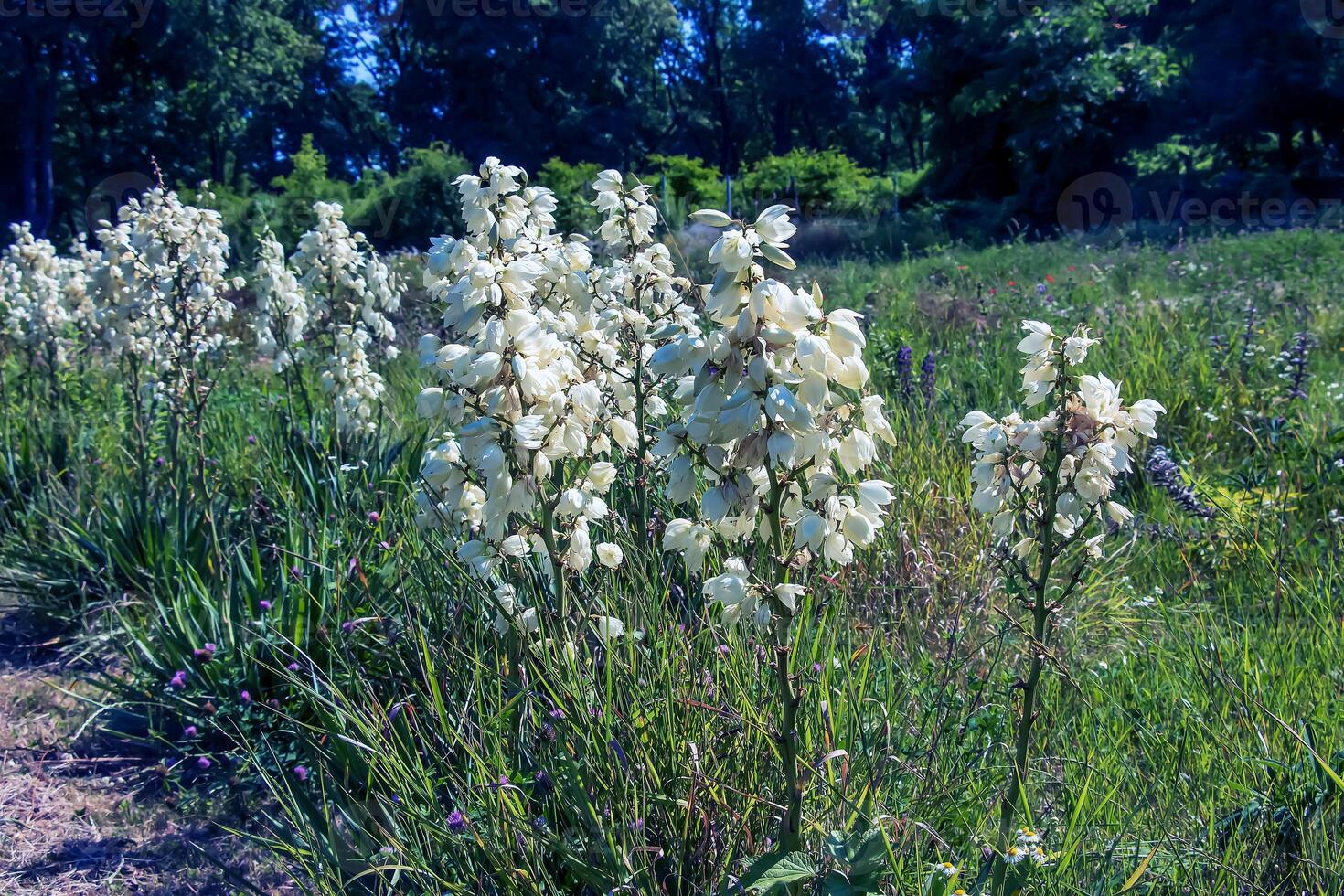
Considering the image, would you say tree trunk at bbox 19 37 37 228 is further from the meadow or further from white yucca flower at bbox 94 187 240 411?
white yucca flower at bbox 94 187 240 411

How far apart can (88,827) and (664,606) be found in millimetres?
1876

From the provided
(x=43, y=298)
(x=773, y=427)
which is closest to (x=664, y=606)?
(x=773, y=427)

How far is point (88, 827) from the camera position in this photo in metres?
2.84

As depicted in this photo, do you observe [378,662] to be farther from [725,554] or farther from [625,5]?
[625,5]

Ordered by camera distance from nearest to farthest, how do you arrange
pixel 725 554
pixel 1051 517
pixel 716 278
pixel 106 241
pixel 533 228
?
pixel 716 278
pixel 1051 517
pixel 533 228
pixel 725 554
pixel 106 241

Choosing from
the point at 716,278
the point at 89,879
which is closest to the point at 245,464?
the point at 89,879

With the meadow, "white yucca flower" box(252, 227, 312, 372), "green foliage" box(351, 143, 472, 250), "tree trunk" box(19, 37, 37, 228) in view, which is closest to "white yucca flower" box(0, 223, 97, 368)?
the meadow

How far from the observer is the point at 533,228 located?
2758 millimetres

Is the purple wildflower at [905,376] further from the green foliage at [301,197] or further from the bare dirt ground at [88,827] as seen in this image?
the green foliage at [301,197]

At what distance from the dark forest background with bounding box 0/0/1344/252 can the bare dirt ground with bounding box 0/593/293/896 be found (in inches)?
252

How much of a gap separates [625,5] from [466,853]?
3900 cm

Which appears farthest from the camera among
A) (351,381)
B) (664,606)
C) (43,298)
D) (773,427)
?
(43,298)

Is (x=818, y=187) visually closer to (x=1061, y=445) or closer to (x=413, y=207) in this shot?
(x=413, y=207)

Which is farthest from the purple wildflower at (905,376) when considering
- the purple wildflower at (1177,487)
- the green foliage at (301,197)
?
the green foliage at (301,197)
